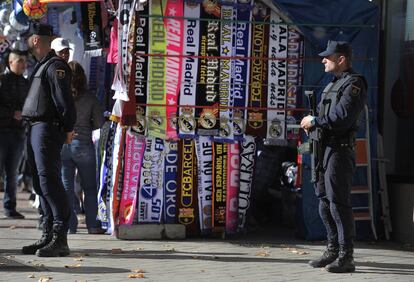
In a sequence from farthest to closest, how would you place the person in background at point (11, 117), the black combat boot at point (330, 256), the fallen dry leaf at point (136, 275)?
1. the person in background at point (11, 117)
2. the black combat boot at point (330, 256)
3. the fallen dry leaf at point (136, 275)

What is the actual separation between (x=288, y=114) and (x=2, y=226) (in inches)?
145

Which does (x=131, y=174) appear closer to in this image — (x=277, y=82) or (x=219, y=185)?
(x=219, y=185)

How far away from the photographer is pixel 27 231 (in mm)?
9602

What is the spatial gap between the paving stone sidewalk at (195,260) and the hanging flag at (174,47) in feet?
5.17

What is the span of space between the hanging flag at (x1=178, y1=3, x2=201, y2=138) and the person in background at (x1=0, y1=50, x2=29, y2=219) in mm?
2743

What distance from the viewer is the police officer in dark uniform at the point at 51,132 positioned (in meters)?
7.65

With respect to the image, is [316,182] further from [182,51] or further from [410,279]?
[182,51]

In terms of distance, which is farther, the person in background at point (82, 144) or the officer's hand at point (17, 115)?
the officer's hand at point (17, 115)

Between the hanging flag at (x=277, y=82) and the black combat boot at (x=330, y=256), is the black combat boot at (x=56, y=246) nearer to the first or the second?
the black combat boot at (x=330, y=256)

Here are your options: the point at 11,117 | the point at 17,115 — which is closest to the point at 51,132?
the point at 17,115

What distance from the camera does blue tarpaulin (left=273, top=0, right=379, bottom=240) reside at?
891 cm

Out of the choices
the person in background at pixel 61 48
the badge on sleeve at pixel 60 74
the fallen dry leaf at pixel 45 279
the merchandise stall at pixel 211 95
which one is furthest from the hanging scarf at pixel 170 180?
the fallen dry leaf at pixel 45 279

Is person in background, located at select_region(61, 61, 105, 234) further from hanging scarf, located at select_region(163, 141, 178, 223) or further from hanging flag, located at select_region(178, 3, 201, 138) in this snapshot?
hanging flag, located at select_region(178, 3, 201, 138)

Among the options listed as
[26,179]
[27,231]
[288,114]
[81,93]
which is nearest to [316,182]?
[288,114]
